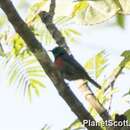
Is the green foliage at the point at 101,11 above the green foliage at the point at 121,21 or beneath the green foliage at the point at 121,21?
above

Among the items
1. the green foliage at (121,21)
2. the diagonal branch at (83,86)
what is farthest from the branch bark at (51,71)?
the green foliage at (121,21)

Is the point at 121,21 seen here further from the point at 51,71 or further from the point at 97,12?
the point at 51,71

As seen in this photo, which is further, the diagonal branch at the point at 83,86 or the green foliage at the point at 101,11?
the diagonal branch at the point at 83,86

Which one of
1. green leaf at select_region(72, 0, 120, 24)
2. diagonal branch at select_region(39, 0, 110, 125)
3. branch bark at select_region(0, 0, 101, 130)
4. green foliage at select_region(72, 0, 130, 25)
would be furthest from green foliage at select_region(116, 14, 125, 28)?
diagonal branch at select_region(39, 0, 110, 125)

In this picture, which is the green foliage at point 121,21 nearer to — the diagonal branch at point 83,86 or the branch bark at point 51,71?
the branch bark at point 51,71

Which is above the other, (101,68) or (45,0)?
(45,0)

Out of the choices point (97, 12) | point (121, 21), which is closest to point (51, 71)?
point (97, 12)

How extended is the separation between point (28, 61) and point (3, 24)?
254 mm

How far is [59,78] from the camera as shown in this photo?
1323 mm

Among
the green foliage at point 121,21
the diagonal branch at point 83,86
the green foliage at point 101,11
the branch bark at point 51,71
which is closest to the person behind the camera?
the green foliage at point 121,21

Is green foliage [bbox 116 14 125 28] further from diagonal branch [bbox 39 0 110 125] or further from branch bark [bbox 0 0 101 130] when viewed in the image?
diagonal branch [bbox 39 0 110 125]

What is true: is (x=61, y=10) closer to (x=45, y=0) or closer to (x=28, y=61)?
(x=45, y=0)

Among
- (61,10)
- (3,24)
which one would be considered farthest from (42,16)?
(61,10)

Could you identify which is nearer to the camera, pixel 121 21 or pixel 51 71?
pixel 121 21
